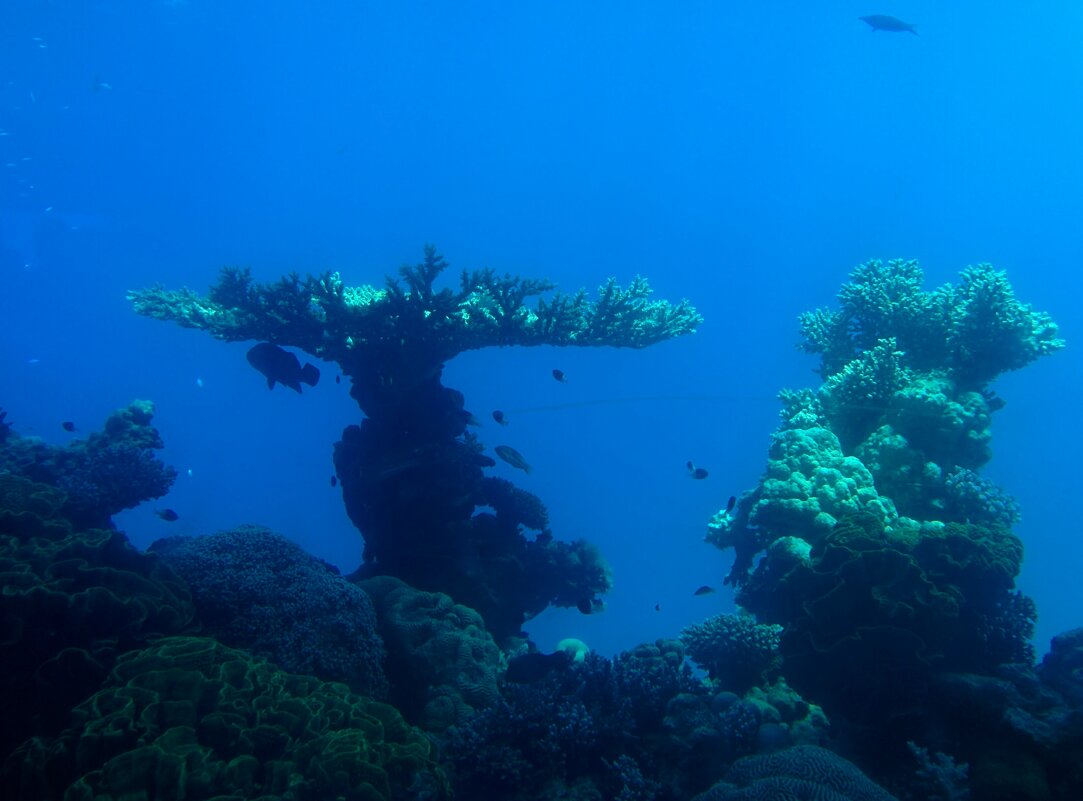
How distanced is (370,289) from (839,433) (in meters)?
8.07

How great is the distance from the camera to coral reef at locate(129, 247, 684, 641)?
31.5 feet

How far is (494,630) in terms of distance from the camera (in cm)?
986

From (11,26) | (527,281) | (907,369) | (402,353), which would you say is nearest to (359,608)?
(402,353)

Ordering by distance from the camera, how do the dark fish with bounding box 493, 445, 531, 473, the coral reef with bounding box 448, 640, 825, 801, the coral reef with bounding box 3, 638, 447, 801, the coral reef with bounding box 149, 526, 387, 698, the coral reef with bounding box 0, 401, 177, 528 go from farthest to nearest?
1. the dark fish with bounding box 493, 445, 531, 473
2. the coral reef with bounding box 0, 401, 177, 528
3. the coral reef with bounding box 149, 526, 387, 698
4. the coral reef with bounding box 448, 640, 825, 801
5. the coral reef with bounding box 3, 638, 447, 801

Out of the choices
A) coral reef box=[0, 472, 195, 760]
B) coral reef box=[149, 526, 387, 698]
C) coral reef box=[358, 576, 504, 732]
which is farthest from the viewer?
coral reef box=[358, 576, 504, 732]

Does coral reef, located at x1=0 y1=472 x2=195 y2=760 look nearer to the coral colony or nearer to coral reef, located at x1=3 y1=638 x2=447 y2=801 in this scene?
the coral colony

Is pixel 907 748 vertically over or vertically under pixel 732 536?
under

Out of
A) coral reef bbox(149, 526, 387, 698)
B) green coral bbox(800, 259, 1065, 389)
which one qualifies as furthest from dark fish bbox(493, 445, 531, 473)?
green coral bbox(800, 259, 1065, 389)

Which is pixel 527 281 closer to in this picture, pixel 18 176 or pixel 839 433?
pixel 839 433

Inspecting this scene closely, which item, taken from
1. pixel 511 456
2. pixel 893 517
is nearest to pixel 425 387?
pixel 511 456

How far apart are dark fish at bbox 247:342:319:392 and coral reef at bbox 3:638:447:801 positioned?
4563mm

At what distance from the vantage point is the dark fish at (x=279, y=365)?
9.08m

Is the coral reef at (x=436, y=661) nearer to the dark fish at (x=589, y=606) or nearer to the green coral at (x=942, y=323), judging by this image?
the dark fish at (x=589, y=606)

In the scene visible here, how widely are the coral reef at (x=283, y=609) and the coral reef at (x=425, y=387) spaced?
8.63 ft
